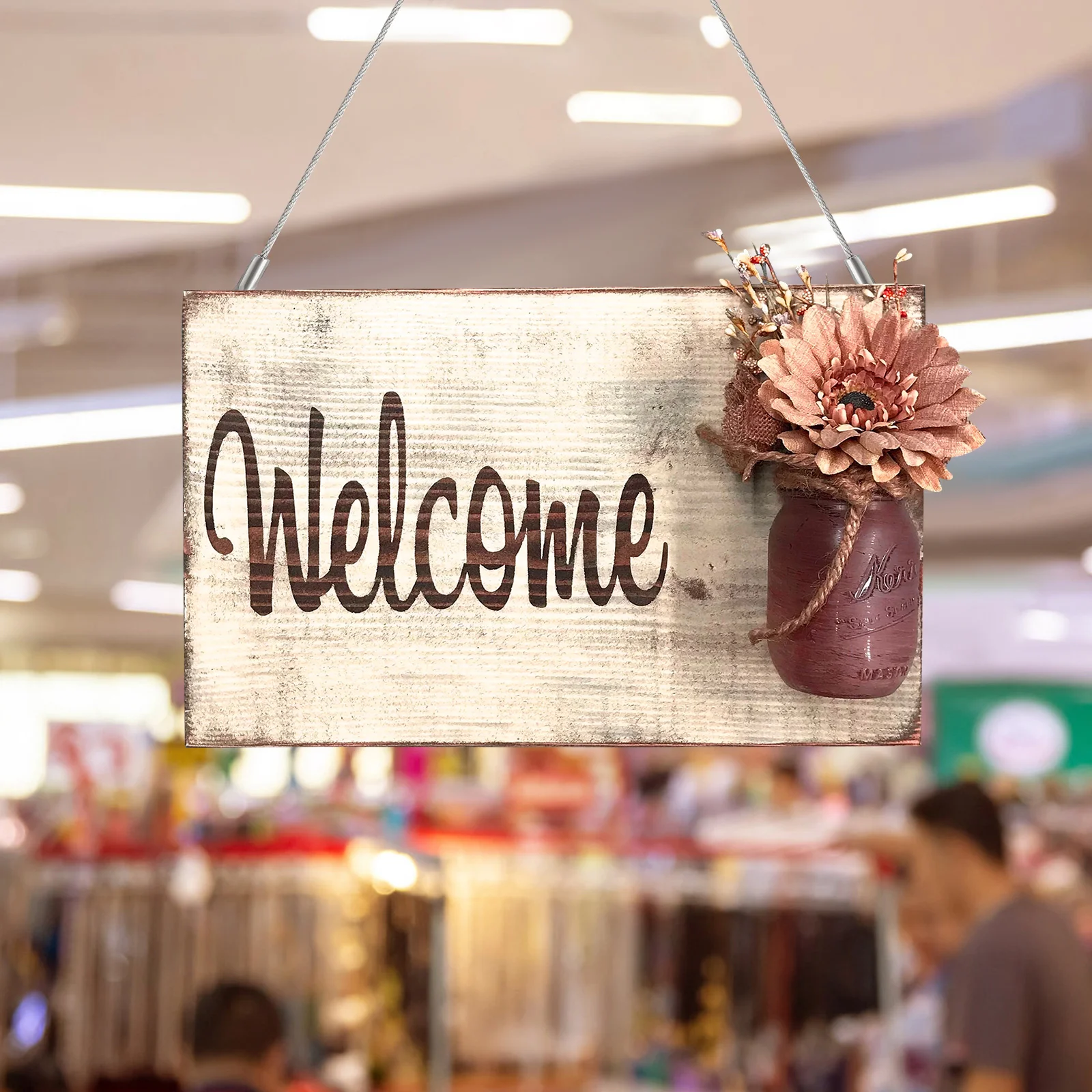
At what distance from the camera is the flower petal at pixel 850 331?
112 cm

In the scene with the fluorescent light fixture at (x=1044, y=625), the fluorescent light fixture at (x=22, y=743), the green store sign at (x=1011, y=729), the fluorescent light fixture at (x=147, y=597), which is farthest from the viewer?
the green store sign at (x=1011, y=729)

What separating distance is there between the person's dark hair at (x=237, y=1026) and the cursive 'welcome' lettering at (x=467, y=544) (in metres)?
2.46

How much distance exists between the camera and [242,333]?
1220 mm

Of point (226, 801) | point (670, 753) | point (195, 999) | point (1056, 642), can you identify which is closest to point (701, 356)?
point (195, 999)

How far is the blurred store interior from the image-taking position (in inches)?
104

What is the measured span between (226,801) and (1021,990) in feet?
14.4

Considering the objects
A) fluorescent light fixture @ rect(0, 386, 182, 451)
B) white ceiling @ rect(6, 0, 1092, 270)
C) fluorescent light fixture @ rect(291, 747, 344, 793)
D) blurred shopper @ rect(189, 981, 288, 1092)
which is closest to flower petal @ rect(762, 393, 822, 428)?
Result: white ceiling @ rect(6, 0, 1092, 270)

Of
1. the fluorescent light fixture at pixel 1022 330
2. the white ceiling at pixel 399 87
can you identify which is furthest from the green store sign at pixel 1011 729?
the white ceiling at pixel 399 87

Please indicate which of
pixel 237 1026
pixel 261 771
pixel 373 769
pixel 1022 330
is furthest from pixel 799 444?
pixel 261 771

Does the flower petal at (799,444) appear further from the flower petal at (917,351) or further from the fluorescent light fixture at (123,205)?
the fluorescent light fixture at (123,205)

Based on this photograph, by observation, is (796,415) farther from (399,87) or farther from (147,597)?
(147,597)

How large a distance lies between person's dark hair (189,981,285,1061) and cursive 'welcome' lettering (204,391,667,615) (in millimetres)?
2462

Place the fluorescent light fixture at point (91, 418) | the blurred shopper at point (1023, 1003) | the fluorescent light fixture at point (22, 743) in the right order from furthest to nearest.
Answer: the fluorescent light fixture at point (22, 743) → the fluorescent light fixture at point (91, 418) → the blurred shopper at point (1023, 1003)

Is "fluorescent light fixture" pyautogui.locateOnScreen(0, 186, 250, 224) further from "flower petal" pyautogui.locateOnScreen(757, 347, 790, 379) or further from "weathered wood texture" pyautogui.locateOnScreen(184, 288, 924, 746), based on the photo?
"flower petal" pyautogui.locateOnScreen(757, 347, 790, 379)
